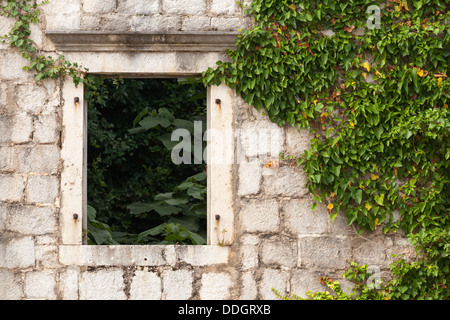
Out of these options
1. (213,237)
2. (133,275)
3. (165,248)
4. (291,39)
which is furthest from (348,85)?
(133,275)

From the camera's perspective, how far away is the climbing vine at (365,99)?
4.52 meters

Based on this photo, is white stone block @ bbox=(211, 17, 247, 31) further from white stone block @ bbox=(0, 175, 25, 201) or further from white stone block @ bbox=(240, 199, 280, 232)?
white stone block @ bbox=(0, 175, 25, 201)

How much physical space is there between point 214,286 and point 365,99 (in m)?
1.84

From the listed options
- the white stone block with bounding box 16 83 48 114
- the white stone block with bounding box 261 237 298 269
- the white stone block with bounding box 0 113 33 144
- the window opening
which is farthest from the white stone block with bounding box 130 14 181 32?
the window opening

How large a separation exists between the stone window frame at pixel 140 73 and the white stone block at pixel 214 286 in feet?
0.43

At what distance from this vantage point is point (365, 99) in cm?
455

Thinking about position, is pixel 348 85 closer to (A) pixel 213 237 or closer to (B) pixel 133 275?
(A) pixel 213 237

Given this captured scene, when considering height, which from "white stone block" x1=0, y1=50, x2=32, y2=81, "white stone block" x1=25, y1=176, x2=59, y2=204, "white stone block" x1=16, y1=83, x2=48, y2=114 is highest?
"white stone block" x1=0, y1=50, x2=32, y2=81

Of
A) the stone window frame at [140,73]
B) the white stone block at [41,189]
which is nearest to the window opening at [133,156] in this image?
the stone window frame at [140,73]

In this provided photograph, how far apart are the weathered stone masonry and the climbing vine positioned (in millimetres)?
147

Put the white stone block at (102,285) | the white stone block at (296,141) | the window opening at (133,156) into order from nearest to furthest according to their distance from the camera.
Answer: the white stone block at (102,285) → the white stone block at (296,141) → the window opening at (133,156)

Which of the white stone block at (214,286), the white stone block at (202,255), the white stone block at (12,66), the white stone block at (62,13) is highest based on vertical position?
the white stone block at (62,13)

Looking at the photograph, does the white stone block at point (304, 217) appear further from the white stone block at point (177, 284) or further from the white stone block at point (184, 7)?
the white stone block at point (184, 7)

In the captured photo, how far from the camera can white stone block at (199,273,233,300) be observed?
4535mm
